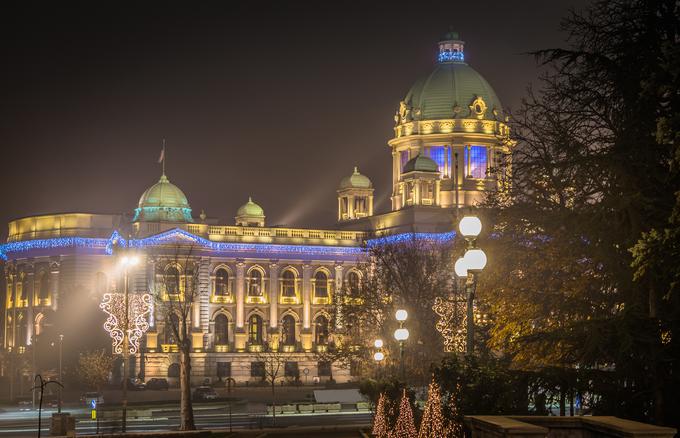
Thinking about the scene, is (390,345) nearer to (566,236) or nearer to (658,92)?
(566,236)

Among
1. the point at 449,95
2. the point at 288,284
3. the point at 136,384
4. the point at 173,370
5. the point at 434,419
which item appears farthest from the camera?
the point at 449,95

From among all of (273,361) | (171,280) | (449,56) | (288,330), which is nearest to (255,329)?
(288,330)

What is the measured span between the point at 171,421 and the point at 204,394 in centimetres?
2953

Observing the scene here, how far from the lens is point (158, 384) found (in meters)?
123

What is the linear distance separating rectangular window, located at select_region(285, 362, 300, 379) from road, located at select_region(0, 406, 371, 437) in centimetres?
4903

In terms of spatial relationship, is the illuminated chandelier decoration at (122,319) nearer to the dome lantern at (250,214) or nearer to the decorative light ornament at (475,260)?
the decorative light ornament at (475,260)

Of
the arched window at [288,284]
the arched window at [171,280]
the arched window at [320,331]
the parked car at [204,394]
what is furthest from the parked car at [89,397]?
the arched window at [288,284]

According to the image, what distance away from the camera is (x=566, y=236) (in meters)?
39.5

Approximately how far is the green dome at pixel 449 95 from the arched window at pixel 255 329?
27593 millimetres

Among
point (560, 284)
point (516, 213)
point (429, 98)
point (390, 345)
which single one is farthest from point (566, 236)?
point (429, 98)

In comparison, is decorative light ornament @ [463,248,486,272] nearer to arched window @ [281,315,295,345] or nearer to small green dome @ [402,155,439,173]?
small green dome @ [402,155,439,173]

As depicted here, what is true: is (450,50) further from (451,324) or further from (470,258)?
(470,258)

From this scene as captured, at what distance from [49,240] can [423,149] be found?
131 feet

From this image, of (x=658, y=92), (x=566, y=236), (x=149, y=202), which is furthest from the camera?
→ (x=149, y=202)
